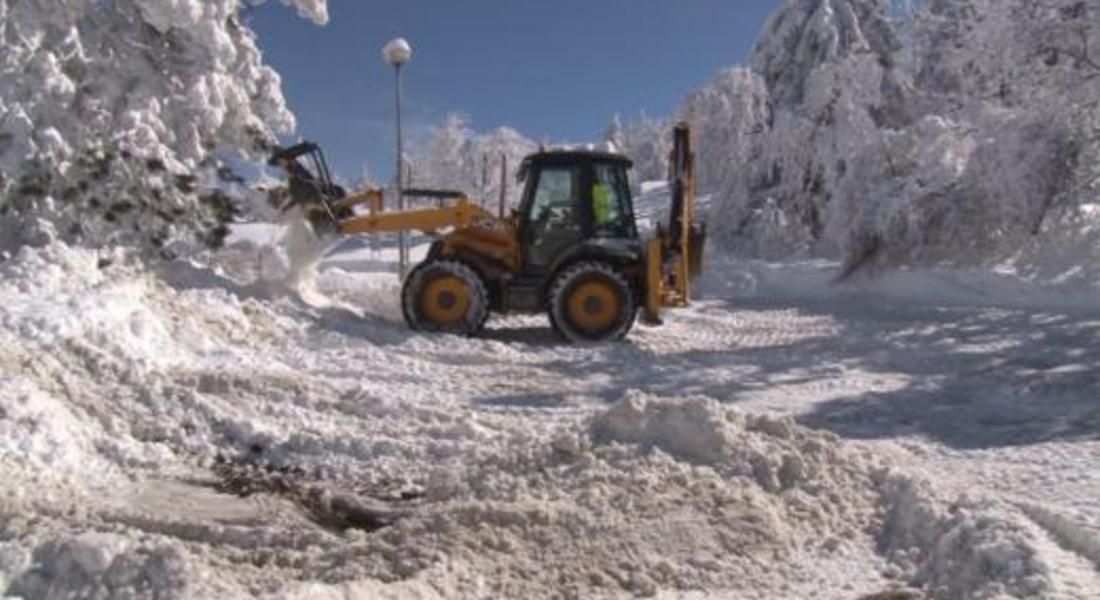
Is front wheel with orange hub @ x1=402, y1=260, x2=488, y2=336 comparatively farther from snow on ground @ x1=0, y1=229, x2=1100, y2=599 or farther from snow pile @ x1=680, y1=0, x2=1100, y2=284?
snow pile @ x1=680, y1=0, x2=1100, y2=284

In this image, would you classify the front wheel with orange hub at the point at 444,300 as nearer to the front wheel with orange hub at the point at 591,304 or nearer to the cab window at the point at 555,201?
the front wheel with orange hub at the point at 591,304

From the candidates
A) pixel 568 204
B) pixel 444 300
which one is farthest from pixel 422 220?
pixel 568 204

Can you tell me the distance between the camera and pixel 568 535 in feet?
16.6

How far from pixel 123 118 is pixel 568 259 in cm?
497

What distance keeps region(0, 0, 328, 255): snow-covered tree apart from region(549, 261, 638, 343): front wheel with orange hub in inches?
156

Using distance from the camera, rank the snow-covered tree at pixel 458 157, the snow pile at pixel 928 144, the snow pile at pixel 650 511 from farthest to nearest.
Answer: the snow-covered tree at pixel 458 157 < the snow pile at pixel 928 144 < the snow pile at pixel 650 511

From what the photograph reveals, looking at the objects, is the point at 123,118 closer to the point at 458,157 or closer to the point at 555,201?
the point at 555,201

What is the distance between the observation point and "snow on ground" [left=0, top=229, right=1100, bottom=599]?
4660 mm

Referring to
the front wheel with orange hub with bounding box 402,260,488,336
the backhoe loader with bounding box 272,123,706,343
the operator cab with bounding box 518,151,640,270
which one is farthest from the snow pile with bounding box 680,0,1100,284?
the front wheel with orange hub with bounding box 402,260,488,336

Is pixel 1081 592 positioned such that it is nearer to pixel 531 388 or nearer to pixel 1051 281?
pixel 531 388

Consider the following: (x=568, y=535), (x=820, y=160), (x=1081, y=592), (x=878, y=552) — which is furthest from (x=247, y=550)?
(x=820, y=160)

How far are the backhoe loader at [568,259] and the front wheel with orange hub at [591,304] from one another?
0.4 inches

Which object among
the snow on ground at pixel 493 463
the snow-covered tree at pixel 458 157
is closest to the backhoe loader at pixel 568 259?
the snow on ground at pixel 493 463

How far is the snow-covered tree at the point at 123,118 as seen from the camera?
A: 1103 cm
